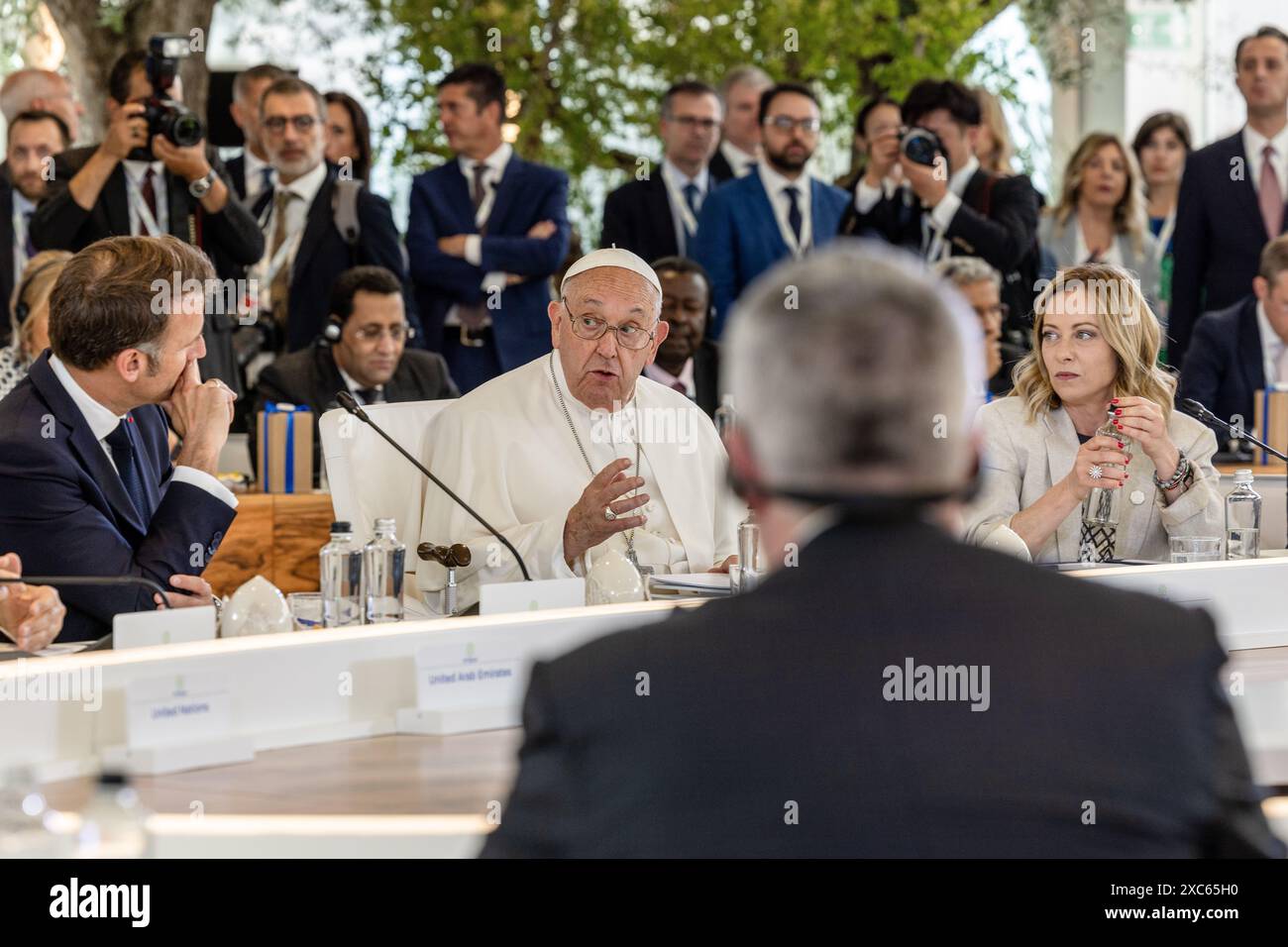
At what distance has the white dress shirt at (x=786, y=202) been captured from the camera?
669cm

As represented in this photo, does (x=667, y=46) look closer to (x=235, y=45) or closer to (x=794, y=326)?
(x=235, y=45)

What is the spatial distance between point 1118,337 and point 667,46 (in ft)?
19.2

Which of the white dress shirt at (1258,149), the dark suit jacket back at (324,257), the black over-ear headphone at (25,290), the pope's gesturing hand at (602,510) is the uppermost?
the white dress shirt at (1258,149)

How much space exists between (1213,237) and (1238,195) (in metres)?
0.20

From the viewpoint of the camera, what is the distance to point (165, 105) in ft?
18.7

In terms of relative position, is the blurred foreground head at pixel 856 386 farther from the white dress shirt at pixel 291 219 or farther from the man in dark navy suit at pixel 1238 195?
the man in dark navy suit at pixel 1238 195

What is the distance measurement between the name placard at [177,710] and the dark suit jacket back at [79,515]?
0.92m

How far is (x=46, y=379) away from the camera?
10.8 feet

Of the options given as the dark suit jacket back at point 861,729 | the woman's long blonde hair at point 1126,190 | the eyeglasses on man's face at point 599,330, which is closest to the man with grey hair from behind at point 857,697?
the dark suit jacket back at point 861,729

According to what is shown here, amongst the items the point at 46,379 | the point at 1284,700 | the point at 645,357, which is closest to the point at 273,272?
the point at 645,357

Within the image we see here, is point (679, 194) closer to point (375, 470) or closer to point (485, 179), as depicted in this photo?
point (485, 179)

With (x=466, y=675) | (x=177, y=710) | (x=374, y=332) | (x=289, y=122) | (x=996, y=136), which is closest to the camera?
(x=177, y=710)

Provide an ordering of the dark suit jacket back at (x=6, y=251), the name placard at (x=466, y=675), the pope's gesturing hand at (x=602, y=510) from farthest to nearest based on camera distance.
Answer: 1. the dark suit jacket back at (x=6, y=251)
2. the pope's gesturing hand at (x=602, y=510)
3. the name placard at (x=466, y=675)

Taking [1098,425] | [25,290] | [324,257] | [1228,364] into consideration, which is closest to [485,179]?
[324,257]
